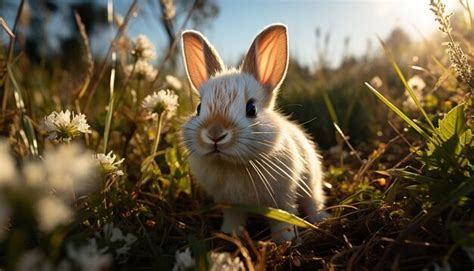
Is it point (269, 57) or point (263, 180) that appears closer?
point (263, 180)

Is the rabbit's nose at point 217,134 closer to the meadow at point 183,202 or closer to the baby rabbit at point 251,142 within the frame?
the baby rabbit at point 251,142

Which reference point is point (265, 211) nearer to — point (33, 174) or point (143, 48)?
point (33, 174)

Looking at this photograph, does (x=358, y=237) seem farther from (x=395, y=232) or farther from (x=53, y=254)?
(x=53, y=254)

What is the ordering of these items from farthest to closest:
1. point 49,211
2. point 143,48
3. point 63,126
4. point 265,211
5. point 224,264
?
point 143,48, point 63,126, point 265,211, point 224,264, point 49,211

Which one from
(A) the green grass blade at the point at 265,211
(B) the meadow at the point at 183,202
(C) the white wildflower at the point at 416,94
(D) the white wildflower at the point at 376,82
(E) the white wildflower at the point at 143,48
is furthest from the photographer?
(D) the white wildflower at the point at 376,82

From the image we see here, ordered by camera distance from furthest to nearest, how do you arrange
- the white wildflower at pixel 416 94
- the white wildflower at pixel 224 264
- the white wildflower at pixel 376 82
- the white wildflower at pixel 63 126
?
the white wildflower at pixel 376 82, the white wildflower at pixel 416 94, the white wildflower at pixel 63 126, the white wildflower at pixel 224 264

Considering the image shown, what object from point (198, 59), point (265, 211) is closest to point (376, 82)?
point (198, 59)

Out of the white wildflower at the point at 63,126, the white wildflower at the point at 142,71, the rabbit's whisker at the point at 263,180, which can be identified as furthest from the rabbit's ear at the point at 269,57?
the white wildflower at the point at 63,126

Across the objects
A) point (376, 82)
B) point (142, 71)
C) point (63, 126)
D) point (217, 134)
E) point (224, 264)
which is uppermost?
point (142, 71)
